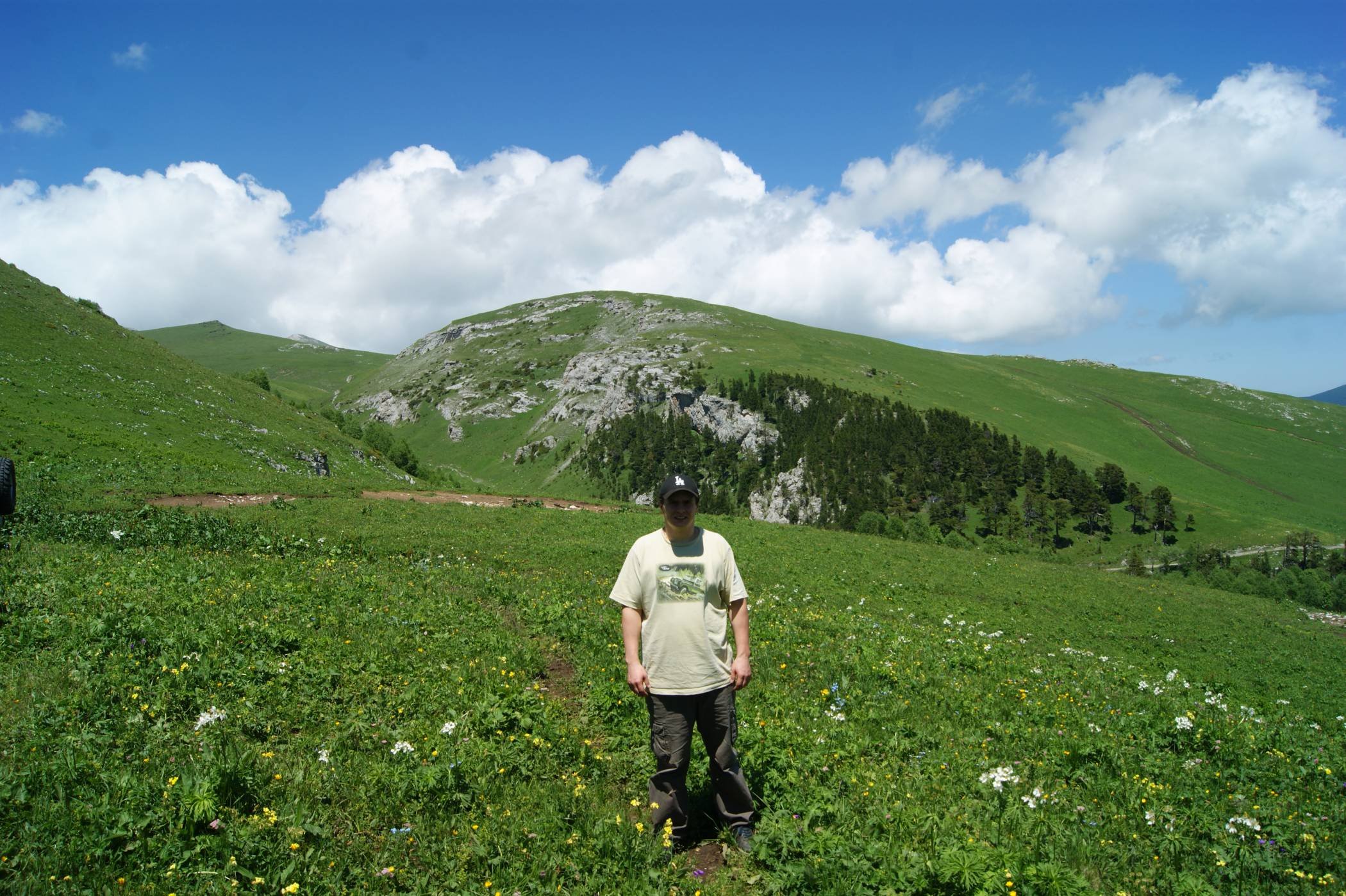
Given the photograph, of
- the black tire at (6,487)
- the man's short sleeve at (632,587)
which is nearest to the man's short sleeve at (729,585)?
the man's short sleeve at (632,587)

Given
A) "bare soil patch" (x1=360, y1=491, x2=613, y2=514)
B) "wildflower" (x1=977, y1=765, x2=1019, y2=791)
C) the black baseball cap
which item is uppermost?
the black baseball cap

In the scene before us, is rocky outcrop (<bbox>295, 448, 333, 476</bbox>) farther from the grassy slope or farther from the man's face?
the man's face

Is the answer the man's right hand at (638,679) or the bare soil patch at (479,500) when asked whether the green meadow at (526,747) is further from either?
the bare soil patch at (479,500)

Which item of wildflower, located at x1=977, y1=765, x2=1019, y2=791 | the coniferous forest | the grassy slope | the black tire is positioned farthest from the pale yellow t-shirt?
the coniferous forest

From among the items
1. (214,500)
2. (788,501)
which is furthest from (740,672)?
(788,501)

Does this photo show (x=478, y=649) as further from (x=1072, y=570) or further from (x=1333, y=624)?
(x=1333, y=624)

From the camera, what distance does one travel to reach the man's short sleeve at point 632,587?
654 centimetres

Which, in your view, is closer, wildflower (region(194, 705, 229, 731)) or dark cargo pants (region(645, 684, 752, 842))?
dark cargo pants (region(645, 684, 752, 842))

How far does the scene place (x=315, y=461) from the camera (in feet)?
144

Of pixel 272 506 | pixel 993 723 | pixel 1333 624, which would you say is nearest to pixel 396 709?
pixel 993 723

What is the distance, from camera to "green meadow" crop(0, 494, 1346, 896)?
5797 millimetres

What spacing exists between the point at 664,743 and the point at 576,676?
4.91 m

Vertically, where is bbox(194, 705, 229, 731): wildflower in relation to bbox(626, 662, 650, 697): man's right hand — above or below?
below

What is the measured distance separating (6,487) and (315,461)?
29732 mm
